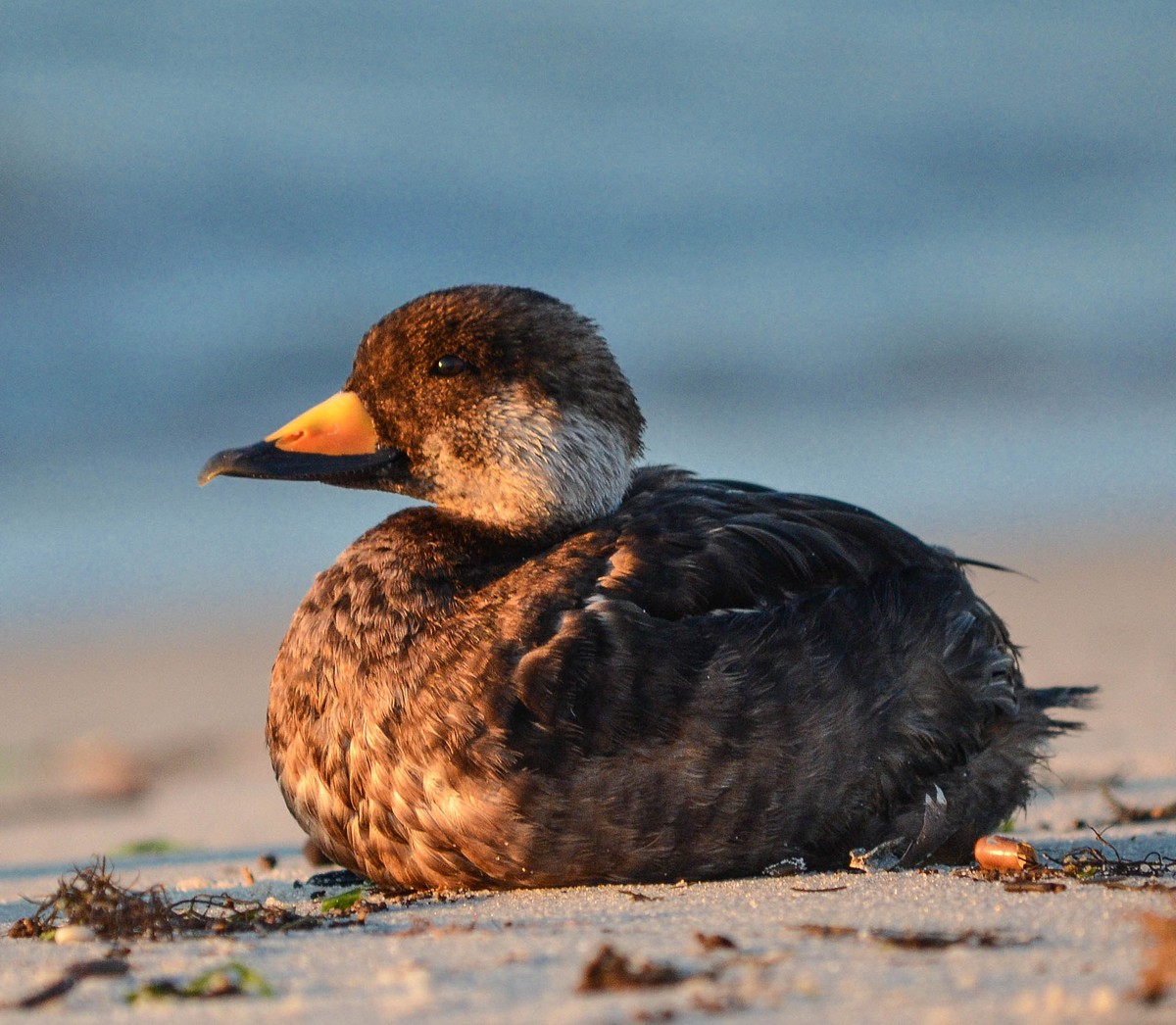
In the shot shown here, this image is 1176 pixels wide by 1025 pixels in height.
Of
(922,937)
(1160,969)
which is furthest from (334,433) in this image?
(1160,969)

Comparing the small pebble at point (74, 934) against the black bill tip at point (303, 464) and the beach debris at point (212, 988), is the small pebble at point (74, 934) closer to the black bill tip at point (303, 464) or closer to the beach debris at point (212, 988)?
the beach debris at point (212, 988)

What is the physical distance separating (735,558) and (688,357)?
40.1 feet

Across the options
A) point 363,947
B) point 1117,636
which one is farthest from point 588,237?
point 363,947

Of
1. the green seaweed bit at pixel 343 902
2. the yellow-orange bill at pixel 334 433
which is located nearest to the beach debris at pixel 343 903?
the green seaweed bit at pixel 343 902

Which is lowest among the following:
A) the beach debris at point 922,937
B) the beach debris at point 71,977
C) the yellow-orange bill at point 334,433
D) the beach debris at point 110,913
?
the beach debris at point 922,937

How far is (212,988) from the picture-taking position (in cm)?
303

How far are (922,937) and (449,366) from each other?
248cm

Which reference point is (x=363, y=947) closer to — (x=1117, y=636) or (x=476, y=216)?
(x=1117, y=636)

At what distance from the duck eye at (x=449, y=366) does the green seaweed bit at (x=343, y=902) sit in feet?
5.09

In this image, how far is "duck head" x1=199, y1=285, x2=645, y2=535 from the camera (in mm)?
4973

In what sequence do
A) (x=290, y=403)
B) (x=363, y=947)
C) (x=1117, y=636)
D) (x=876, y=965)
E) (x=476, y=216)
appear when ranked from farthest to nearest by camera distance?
(x=476, y=216) < (x=290, y=403) < (x=1117, y=636) < (x=363, y=947) < (x=876, y=965)

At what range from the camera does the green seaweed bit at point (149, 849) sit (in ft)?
19.6

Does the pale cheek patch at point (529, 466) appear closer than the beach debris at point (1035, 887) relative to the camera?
No

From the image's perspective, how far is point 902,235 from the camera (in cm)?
2148
